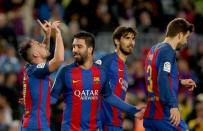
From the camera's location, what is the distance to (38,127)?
1181 cm

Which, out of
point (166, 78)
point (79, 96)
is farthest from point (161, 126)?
point (79, 96)

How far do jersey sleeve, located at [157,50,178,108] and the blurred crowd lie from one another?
17.7ft

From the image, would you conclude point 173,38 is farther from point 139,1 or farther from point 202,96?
point 139,1

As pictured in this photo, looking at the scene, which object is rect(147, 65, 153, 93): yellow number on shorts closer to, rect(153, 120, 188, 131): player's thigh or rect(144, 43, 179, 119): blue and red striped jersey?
rect(144, 43, 179, 119): blue and red striped jersey

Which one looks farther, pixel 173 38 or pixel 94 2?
pixel 94 2

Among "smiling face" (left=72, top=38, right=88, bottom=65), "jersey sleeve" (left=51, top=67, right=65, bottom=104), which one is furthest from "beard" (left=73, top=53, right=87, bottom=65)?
"jersey sleeve" (left=51, top=67, right=65, bottom=104)

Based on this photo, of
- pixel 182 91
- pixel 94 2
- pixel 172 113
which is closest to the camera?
pixel 172 113

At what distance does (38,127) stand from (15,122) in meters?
4.13

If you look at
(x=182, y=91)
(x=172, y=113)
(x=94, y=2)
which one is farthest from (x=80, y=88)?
(x=94, y=2)

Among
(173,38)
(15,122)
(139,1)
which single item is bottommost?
(15,122)

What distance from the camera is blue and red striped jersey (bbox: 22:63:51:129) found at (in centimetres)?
1180

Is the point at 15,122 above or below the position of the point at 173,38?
below

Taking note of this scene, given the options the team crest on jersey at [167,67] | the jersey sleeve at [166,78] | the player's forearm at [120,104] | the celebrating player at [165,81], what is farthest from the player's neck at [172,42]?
the player's forearm at [120,104]

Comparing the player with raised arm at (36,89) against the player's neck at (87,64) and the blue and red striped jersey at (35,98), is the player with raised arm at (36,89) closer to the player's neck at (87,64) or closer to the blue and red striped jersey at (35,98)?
the blue and red striped jersey at (35,98)
